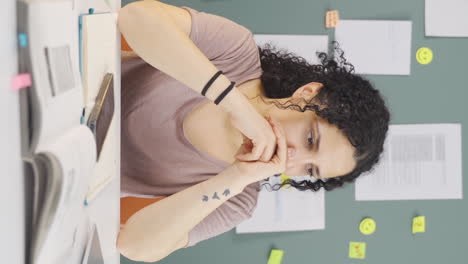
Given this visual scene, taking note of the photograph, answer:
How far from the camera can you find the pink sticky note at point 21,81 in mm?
410

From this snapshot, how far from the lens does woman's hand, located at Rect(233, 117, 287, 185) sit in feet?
3.28

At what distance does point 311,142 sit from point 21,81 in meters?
0.74

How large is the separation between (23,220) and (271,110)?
2.31 ft

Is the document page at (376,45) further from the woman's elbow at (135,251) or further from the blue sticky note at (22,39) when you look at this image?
the blue sticky note at (22,39)

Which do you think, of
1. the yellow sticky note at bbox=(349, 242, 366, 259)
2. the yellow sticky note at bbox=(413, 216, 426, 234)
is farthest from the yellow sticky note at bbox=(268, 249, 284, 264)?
the yellow sticky note at bbox=(413, 216, 426, 234)

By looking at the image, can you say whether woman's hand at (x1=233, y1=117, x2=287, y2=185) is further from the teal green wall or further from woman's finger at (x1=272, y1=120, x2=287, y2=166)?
the teal green wall

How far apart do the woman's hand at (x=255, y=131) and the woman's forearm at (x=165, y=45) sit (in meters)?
0.08

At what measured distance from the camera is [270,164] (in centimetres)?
101

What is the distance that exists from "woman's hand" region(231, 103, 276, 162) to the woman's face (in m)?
0.08

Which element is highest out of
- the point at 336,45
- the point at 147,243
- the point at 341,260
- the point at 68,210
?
the point at 336,45

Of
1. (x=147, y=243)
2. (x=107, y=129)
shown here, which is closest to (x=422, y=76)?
(x=147, y=243)

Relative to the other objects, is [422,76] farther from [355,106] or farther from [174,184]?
[174,184]

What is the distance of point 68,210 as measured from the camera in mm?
576

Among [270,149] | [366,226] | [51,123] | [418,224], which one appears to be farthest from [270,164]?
[418,224]
